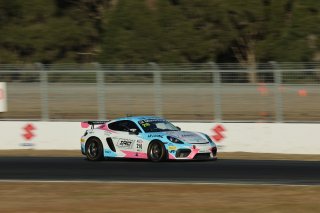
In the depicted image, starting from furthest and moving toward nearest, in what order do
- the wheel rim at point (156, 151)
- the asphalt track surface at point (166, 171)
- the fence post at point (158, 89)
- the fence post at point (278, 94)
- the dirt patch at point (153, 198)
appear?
1. the fence post at point (158, 89)
2. the fence post at point (278, 94)
3. the wheel rim at point (156, 151)
4. the asphalt track surface at point (166, 171)
5. the dirt patch at point (153, 198)

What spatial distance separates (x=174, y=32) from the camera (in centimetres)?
3984

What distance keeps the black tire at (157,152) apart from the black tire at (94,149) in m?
1.56

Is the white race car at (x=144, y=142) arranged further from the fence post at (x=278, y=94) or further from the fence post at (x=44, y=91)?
the fence post at (x=44, y=91)

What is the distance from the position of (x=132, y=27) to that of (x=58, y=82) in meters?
15.0

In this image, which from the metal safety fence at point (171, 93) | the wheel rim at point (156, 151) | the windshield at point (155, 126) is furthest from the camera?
the metal safety fence at point (171, 93)

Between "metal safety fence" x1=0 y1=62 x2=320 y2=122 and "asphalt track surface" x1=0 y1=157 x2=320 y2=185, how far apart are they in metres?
4.53

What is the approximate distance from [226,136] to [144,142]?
15.2ft

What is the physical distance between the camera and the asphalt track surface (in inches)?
598

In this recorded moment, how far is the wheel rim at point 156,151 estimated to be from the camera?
19109 mm

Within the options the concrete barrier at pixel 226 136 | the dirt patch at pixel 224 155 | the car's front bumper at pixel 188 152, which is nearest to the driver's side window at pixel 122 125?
the car's front bumper at pixel 188 152

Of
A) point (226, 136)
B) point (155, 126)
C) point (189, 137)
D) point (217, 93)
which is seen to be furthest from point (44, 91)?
point (189, 137)

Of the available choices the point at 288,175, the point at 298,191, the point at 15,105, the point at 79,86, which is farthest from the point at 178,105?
the point at 298,191

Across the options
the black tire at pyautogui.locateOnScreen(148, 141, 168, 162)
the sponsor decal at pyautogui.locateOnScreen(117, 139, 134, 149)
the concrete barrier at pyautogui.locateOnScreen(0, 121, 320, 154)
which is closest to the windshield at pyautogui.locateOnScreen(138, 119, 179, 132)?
the sponsor decal at pyautogui.locateOnScreen(117, 139, 134, 149)

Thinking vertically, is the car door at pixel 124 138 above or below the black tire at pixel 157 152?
above
